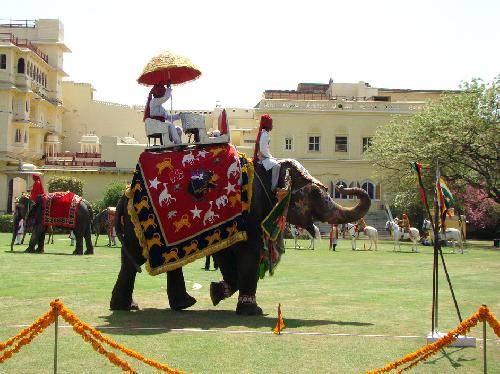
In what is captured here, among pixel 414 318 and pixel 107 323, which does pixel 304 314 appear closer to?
pixel 414 318

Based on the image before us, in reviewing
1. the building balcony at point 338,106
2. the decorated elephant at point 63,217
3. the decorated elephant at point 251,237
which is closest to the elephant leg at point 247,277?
the decorated elephant at point 251,237

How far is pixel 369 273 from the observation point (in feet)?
68.2

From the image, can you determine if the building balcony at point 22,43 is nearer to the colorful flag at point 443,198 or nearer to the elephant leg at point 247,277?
the elephant leg at point 247,277

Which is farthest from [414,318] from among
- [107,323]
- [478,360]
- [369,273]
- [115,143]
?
[115,143]

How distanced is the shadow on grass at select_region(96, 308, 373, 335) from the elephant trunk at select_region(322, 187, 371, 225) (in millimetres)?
1772

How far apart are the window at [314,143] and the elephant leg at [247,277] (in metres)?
55.9

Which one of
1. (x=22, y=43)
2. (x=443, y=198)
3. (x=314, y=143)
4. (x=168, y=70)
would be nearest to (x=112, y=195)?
(x=314, y=143)

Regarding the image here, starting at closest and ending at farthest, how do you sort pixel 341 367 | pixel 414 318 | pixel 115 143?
pixel 341 367 → pixel 414 318 → pixel 115 143

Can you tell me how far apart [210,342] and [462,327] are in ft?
10.5

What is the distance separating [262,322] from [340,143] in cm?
5711

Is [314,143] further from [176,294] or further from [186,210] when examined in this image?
[186,210]

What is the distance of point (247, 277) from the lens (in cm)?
1167

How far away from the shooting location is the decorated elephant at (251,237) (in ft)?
38.6

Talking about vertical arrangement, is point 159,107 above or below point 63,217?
above
